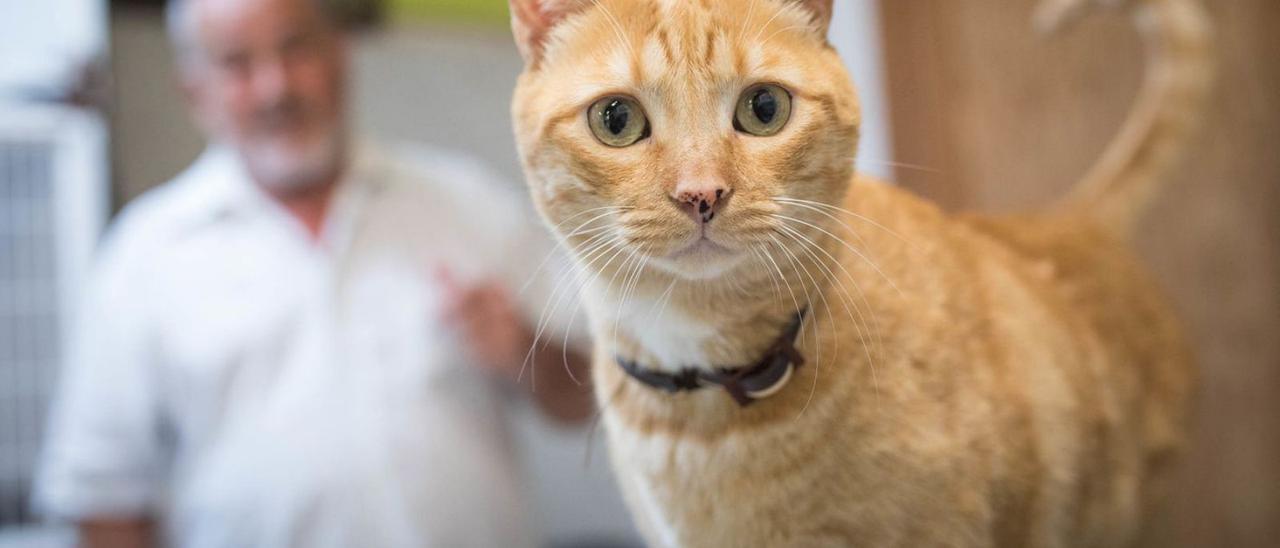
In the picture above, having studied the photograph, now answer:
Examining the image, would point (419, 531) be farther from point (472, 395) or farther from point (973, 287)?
point (973, 287)

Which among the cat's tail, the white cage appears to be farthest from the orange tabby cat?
the white cage

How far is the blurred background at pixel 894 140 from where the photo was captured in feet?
2.97

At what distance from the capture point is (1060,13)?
0.80 meters

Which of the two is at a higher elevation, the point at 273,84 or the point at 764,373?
the point at 273,84

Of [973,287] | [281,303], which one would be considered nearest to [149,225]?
[281,303]

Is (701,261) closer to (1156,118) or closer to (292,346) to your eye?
(1156,118)

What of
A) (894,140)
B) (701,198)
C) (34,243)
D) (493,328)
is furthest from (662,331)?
(34,243)

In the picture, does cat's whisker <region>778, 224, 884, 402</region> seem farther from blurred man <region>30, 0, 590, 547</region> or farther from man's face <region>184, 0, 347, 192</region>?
man's face <region>184, 0, 347, 192</region>

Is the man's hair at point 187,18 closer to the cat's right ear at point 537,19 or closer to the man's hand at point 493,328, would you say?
the man's hand at point 493,328

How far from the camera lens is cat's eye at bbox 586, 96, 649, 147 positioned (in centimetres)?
54

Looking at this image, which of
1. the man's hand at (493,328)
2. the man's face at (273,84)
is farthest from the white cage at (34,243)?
the man's hand at (493,328)

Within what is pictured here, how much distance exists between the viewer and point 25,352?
157cm

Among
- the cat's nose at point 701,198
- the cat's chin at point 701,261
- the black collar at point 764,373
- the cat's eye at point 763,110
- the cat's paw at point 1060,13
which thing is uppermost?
the cat's paw at point 1060,13

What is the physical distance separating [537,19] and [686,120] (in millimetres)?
138
